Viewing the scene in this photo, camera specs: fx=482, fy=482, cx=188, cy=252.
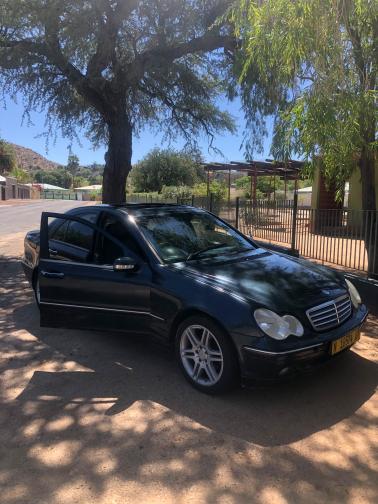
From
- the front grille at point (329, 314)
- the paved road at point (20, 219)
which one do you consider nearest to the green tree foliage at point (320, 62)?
the front grille at point (329, 314)

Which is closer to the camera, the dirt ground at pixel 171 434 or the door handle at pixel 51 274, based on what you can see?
the dirt ground at pixel 171 434

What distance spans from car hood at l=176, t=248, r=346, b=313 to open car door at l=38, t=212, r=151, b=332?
0.56m

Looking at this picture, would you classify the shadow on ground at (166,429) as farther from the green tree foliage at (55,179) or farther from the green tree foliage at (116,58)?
the green tree foliage at (55,179)

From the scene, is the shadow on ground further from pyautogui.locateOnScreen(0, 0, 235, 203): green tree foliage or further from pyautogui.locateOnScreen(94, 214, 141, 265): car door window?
pyautogui.locateOnScreen(0, 0, 235, 203): green tree foliage

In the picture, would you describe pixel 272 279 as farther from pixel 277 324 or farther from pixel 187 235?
pixel 187 235

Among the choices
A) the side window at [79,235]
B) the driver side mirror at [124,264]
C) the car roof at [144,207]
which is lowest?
the driver side mirror at [124,264]

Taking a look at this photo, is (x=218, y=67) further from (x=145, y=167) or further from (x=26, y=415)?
(x=145, y=167)

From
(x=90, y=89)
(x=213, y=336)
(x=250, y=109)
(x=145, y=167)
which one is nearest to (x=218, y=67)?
(x=250, y=109)

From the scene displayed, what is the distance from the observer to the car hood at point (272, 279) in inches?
154

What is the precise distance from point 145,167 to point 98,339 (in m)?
45.1

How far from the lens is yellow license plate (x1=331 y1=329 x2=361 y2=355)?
390 centimetres

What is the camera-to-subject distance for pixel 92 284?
15.8ft

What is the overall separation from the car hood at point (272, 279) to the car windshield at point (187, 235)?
0.74 ft

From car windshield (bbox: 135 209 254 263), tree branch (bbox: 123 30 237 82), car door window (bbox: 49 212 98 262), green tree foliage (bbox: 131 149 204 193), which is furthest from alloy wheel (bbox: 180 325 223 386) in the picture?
green tree foliage (bbox: 131 149 204 193)
